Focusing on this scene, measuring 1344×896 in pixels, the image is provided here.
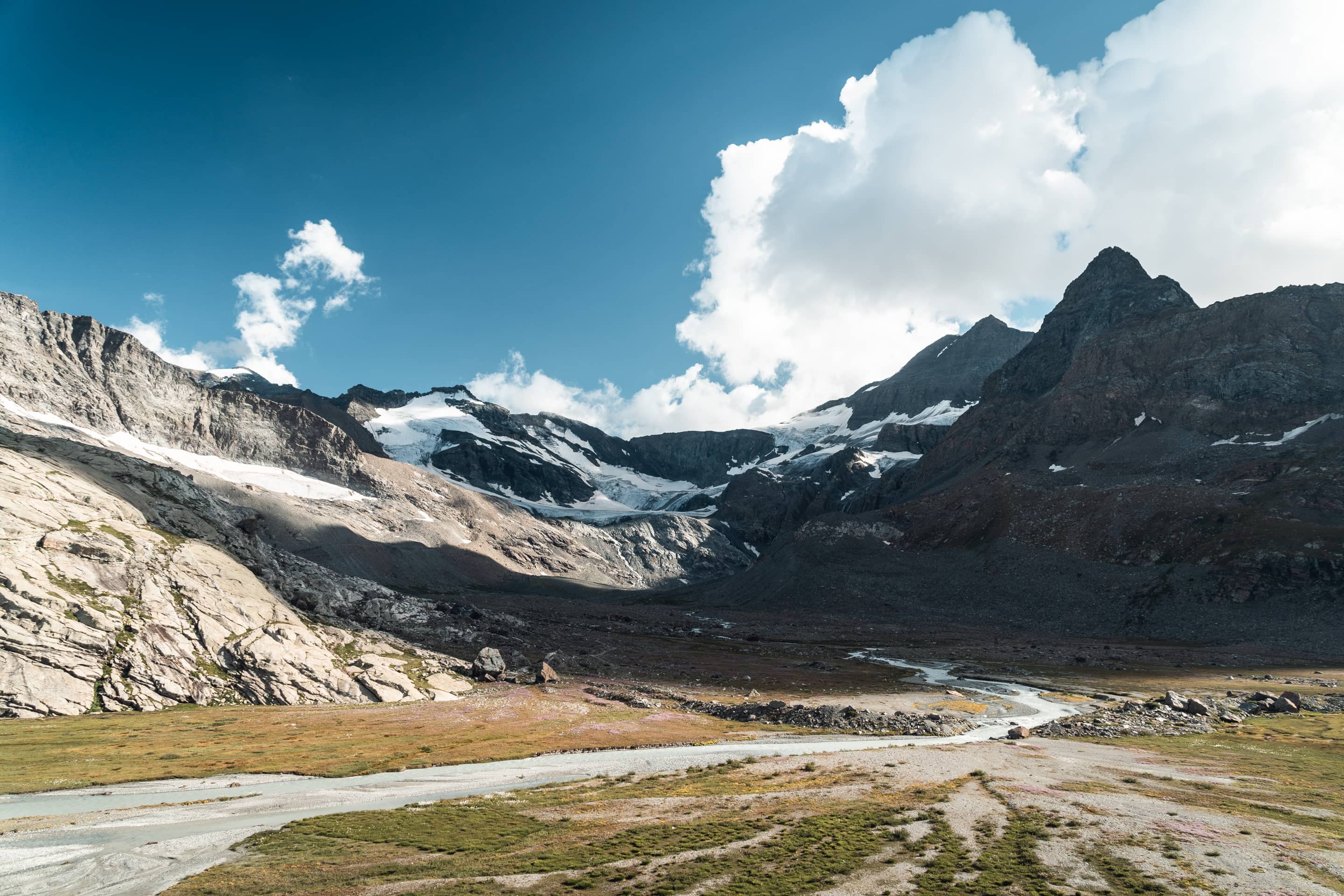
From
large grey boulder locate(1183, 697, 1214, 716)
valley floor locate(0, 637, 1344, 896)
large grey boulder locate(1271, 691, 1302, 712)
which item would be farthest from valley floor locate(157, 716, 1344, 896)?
large grey boulder locate(1271, 691, 1302, 712)

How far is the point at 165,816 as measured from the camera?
3434 centimetres

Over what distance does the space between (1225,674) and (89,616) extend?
148m

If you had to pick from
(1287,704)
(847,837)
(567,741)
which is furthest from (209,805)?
(1287,704)

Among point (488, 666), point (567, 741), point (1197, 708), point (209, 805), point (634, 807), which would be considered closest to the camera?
point (634, 807)

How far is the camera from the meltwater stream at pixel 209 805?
26.3 m

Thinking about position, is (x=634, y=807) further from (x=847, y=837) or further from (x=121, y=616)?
(x=121, y=616)

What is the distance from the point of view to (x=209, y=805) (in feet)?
123

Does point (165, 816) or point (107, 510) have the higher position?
point (107, 510)

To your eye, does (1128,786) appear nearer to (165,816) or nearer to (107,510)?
(165,816)

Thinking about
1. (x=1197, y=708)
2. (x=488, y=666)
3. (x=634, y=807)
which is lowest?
(x=1197, y=708)

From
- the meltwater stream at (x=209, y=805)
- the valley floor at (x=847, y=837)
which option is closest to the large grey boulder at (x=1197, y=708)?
the meltwater stream at (x=209, y=805)

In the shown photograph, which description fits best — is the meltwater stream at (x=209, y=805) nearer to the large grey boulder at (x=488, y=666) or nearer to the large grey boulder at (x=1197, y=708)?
the large grey boulder at (x=1197, y=708)

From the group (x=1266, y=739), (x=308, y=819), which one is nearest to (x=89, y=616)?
(x=308, y=819)

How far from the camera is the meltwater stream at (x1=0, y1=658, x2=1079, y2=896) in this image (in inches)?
1034
